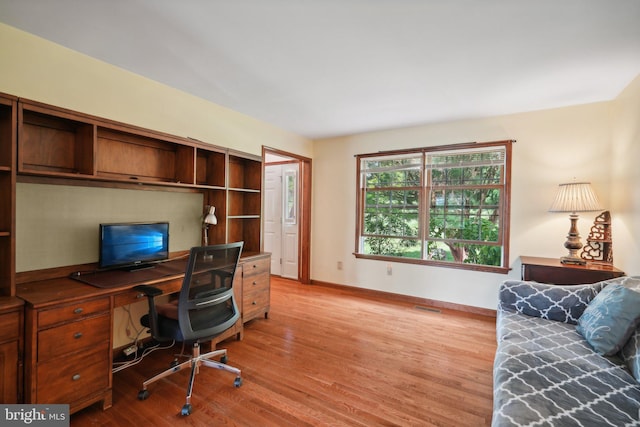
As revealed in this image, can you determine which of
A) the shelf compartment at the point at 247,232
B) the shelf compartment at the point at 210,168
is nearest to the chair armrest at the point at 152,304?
the shelf compartment at the point at 210,168

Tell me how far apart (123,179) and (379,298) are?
3454 millimetres

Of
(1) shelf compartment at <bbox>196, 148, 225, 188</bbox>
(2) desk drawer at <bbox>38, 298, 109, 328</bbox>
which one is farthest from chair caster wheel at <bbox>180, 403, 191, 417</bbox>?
(1) shelf compartment at <bbox>196, 148, 225, 188</bbox>

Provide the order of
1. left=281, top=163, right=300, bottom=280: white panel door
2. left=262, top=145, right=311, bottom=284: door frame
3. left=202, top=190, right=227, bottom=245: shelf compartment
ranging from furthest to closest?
left=281, top=163, right=300, bottom=280: white panel door, left=262, top=145, right=311, bottom=284: door frame, left=202, top=190, right=227, bottom=245: shelf compartment

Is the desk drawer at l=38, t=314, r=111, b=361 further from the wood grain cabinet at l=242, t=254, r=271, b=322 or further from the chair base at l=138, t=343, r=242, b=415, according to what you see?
the wood grain cabinet at l=242, t=254, r=271, b=322

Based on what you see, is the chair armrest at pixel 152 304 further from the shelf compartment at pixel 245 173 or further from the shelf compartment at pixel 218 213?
the shelf compartment at pixel 245 173

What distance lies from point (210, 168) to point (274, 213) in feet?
7.55

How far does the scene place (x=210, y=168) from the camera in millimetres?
3074

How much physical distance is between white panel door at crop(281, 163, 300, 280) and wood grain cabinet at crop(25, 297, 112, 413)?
11.1 feet

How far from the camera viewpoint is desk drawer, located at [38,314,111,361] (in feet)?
5.07

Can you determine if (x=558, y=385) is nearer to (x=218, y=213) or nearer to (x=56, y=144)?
(x=218, y=213)

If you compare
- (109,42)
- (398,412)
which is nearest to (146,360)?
(398,412)

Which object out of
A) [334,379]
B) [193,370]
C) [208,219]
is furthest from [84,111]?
[334,379]

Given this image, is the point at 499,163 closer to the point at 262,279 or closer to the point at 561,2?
the point at 561,2

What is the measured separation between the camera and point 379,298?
4.11 meters
